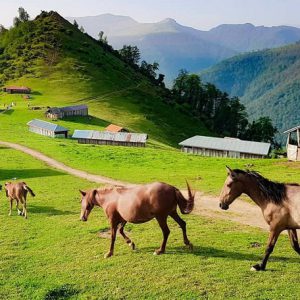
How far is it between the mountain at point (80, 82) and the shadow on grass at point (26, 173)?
32.7 meters

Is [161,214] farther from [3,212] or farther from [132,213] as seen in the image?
[3,212]

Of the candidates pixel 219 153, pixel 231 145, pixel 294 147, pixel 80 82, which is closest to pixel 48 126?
pixel 219 153

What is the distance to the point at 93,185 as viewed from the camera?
113 feet

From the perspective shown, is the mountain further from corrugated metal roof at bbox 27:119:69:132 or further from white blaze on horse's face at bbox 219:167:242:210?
white blaze on horse's face at bbox 219:167:242:210

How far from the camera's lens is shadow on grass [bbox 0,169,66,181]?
37594mm

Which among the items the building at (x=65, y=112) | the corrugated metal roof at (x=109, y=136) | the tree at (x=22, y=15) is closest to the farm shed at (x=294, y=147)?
the corrugated metal roof at (x=109, y=136)

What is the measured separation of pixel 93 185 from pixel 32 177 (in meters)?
6.62

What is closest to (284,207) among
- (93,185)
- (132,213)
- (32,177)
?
(132,213)

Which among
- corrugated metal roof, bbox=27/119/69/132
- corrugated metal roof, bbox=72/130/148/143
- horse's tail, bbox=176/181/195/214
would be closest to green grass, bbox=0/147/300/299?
horse's tail, bbox=176/181/195/214

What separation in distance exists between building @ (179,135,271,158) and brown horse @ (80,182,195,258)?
59619 millimetres

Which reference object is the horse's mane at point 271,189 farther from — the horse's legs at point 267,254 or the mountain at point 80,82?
the mountain at point 80,82

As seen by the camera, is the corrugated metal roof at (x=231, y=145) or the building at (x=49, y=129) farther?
the building at (x=49, y=129)

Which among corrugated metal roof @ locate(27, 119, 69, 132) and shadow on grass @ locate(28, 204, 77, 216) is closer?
shadow on grass @ locate(28, 204, 77, 216)

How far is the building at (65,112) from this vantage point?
93.4 m
